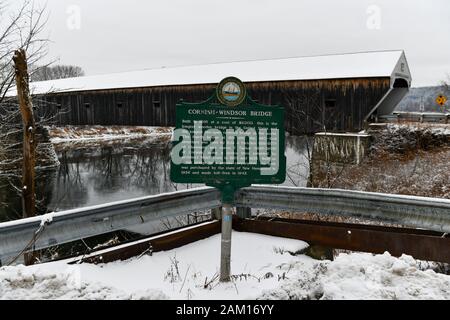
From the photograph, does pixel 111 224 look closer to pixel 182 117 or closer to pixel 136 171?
pixel 182 117

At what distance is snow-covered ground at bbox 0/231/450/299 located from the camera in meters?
2.78

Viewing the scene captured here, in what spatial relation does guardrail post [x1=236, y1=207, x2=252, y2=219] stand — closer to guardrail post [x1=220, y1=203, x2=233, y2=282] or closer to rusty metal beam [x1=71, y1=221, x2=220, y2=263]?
rusty metal beam [x1=71, y1=221, x2=220, y2=263]

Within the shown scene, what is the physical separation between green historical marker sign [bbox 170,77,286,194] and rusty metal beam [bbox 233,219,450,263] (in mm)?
1298

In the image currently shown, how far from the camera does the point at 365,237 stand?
4191 millimetres

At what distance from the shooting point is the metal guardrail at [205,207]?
3.32 metres

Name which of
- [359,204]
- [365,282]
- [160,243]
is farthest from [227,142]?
[359,204]

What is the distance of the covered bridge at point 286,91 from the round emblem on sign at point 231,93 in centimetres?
1033

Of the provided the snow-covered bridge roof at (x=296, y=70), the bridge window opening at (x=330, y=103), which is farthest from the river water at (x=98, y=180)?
the snow-covered bridge roof at (x=296, y=70)

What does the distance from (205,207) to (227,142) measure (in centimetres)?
161

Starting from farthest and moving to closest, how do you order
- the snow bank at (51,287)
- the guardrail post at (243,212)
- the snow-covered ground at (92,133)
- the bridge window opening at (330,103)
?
the snow-covered ground at (92,133) < the bridge window opening at (330,103) < the guardrail post at (243,212) < the snow bank at (51,287)

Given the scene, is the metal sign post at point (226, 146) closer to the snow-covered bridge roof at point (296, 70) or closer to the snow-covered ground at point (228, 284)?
the snow-covered ground at point (228, 284)

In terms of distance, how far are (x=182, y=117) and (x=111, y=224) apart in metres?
1.44

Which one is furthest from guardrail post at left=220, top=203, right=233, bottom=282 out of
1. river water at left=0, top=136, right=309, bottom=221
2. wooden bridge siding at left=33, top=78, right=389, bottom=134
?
wooden bridge siding at left=33, top=78, right=389, bottom=134

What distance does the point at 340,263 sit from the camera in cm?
328
